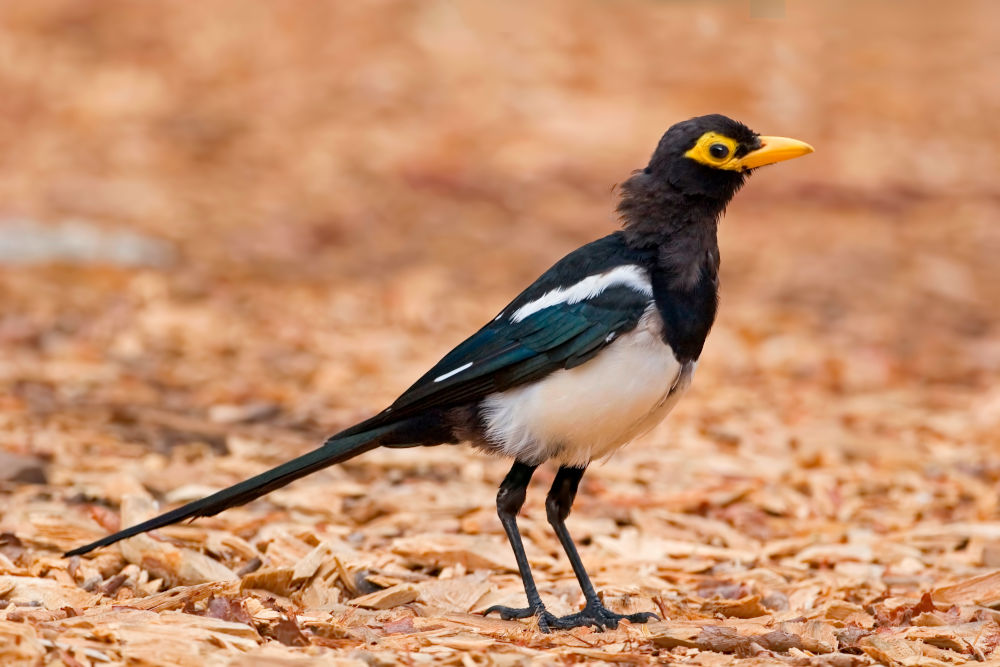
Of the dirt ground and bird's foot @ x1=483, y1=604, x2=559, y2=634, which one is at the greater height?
the dirt ground

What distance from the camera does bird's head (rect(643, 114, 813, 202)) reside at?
4.41 meters

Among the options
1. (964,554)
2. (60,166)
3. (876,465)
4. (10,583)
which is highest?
(60,166)

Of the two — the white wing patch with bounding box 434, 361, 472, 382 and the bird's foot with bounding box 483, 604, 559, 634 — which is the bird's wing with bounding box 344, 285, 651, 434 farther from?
the bird's foot with bounding box 483, 604, 559, 634

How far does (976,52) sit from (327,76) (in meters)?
6.77

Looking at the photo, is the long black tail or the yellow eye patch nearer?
the long black tail

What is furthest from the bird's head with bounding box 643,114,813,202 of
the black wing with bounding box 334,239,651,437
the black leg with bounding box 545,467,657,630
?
the black leg with bounding box 545,467,657,630

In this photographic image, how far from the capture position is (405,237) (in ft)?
32.9

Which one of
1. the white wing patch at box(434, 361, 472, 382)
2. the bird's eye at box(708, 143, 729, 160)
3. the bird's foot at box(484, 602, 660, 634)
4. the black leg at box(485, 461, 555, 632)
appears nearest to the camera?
the bird's foot at box(484, 602, 660, 634)

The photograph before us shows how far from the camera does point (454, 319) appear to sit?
8.35 m

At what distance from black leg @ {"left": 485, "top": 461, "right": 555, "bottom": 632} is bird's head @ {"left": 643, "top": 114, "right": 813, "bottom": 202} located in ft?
3.52

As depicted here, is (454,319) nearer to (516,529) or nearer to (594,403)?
(516,529)

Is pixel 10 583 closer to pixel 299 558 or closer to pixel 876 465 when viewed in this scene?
pixel 299 558

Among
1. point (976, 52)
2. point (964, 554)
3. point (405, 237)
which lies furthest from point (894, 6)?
point (964, 554)

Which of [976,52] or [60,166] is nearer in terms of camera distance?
[60,166]
